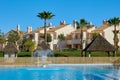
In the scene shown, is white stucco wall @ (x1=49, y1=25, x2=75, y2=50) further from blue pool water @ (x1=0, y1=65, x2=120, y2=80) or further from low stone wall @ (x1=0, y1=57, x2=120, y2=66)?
blue pool water @ (x1=0, y1=65, x2=120, y2=80)

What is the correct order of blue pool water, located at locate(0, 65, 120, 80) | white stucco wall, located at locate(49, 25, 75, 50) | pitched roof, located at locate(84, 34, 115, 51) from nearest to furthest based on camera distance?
blue pool water, located at locate(0, 65, 120, 80) < pitched roof, located at locate(84, 34, 115, 51) < white stucco wall, located at locate(49, 25, 75, 50)

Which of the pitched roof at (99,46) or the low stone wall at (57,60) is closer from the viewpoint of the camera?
the low stone wall at (57,60)

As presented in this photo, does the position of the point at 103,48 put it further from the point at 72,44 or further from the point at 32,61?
the point at 72,44

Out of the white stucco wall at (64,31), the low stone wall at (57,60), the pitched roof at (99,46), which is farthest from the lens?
the white stucco wall at (64,31)

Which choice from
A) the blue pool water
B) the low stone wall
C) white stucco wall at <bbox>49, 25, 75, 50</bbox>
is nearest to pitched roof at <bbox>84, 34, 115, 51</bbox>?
the low stone wall

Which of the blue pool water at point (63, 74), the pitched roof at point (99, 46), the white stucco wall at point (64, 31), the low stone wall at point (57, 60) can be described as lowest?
the blue pool water at point (63, 74)

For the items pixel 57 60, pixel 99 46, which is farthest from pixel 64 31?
pixel 57 60

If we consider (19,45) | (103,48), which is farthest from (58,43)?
(103,48)

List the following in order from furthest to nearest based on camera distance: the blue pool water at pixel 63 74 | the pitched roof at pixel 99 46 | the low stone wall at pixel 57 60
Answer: the pitched roof at pixel 99 46
the low stone wall at pixel 57 60
the blue pool water at pixel 63 74

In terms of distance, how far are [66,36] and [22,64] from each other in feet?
126

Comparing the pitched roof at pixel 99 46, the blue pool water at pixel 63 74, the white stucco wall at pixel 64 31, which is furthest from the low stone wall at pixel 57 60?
the white stucco wall at pixel 64 31

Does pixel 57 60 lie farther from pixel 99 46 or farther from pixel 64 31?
pixel 64 31

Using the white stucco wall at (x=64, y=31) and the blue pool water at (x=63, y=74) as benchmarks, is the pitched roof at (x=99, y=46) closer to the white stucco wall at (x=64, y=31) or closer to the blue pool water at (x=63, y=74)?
the blue pool water at (x=63, y=74)

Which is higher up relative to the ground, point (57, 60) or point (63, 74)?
point (57, 60)
